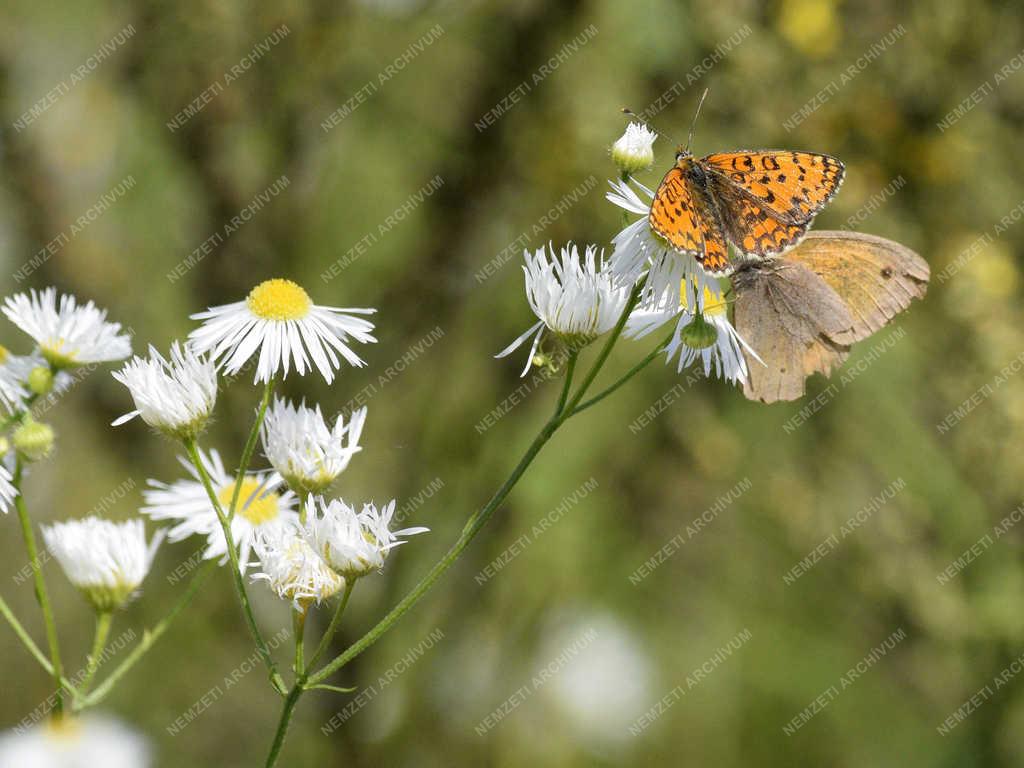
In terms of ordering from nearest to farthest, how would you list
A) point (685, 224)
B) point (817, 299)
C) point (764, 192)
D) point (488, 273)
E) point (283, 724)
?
point (283, 724), point (685, 224), point (764, 192), point (817, 299), point (488, 273)

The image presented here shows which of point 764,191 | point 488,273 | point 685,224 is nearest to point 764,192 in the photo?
point 764,191

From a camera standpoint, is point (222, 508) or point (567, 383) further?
point (222, 508)

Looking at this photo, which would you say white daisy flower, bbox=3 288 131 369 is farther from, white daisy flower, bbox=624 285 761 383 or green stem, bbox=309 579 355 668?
white daisy flower, bbox=624 285 761 383

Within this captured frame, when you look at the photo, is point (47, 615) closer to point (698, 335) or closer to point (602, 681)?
point (698, 335)

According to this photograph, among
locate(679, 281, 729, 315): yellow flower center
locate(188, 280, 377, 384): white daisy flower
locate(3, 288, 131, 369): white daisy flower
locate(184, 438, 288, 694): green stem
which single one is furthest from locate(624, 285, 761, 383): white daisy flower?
locate(3, 288, 131, 369): white daisy flower

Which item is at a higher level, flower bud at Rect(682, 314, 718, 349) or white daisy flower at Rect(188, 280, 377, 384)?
white daisy flower at Rect(188, 280, 377, 384)

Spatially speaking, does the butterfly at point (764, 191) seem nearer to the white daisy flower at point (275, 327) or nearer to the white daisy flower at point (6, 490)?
the white daisy flower at point (275, 327)

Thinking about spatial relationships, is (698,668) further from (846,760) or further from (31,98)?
(31,98)
